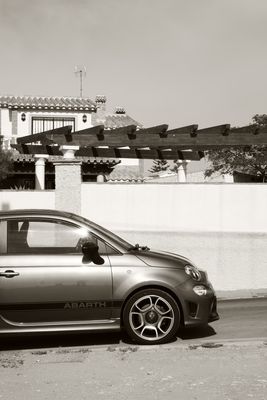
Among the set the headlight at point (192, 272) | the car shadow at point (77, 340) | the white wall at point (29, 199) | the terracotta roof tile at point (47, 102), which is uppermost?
the terracotta roof tile at point (47, 102)

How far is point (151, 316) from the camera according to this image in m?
6.92

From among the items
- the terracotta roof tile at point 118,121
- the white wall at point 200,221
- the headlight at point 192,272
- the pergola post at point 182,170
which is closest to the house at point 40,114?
the terracotta roof tile at point 118,121

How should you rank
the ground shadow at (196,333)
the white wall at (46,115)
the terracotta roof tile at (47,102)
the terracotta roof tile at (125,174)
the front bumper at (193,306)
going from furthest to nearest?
the white wall at (46,115) < the terracotta roof tile at (47,102) < the terracotta roof tile at (125,174) < the ground shadow at (196,333) < the front bumper at (193,306)

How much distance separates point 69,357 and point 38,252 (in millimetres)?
1262

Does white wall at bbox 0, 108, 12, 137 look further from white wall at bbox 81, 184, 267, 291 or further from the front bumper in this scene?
the front bumper

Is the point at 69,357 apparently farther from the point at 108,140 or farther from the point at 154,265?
the point at 108,140

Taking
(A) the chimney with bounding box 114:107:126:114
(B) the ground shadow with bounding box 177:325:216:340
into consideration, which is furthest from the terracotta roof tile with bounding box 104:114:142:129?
(B) the ground shadow with bounding box 177:325:216:340

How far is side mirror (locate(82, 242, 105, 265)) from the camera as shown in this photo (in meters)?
6.73

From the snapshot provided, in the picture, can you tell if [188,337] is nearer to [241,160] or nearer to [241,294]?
[241,294]

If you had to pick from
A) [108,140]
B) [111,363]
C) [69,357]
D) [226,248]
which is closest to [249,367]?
[111,363]

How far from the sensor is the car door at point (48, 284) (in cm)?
668

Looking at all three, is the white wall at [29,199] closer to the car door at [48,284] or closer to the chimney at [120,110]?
the car door at [48,284]

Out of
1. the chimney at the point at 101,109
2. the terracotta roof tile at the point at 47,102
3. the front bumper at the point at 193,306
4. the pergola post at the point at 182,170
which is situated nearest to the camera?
the front bumper at the point at 193,306

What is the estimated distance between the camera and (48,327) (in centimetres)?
674
